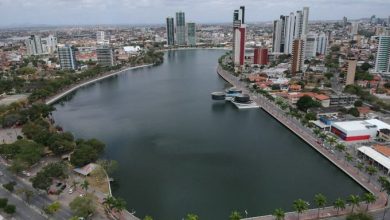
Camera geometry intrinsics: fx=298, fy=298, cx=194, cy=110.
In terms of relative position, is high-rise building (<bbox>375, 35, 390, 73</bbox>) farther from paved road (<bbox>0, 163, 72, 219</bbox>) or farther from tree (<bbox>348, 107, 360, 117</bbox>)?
paved road (<bbox>0, 163, 72, 219</bbox>)

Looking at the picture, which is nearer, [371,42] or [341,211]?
[341,211]

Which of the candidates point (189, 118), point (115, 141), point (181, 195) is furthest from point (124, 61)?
point (181, 195)

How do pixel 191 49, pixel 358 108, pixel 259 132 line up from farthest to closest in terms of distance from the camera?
pixel 191 49, pixel 358 108, pixel 259 132

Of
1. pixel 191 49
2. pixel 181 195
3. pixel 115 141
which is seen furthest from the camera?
pixel 191 49

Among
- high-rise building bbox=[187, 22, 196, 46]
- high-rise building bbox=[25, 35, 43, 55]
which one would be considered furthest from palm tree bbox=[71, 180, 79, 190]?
high-rise building bbox=[187, 22, 196, 46]

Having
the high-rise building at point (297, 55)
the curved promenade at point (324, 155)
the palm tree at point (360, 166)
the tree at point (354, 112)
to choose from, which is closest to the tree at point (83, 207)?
the curved promenade at point (324, 155)

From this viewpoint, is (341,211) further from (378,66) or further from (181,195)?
(378,66)
